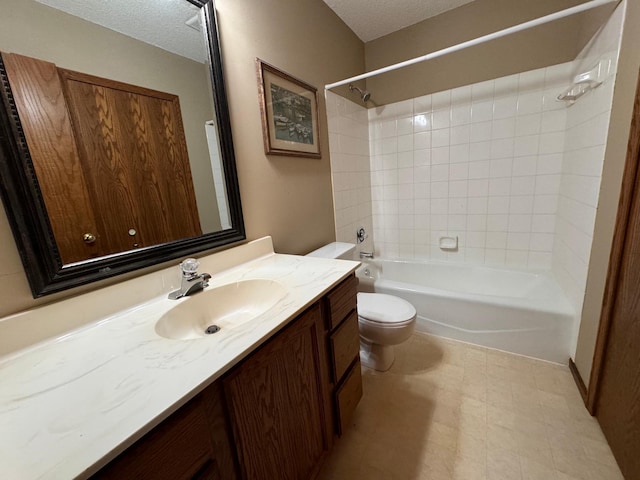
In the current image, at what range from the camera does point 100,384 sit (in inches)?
21.2

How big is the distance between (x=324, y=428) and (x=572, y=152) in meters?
2.12

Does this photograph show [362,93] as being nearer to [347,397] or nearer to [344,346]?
[344,346]

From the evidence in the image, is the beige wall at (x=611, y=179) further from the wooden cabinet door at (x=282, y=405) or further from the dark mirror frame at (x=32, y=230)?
the dark mirror frame at (x=32, y=230)

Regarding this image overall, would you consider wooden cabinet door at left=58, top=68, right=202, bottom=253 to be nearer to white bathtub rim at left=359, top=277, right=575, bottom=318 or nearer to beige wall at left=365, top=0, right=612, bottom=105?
white bathtub rim at left=359, top=277, right=575, bottom=318

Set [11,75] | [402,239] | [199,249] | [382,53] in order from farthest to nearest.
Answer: [402,239]
[382,53]
[199,249]
[11,75]

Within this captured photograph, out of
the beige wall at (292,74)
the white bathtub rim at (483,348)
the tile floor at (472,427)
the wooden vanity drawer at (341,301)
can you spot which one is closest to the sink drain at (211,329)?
the wooden vanity drawer at (341,301)

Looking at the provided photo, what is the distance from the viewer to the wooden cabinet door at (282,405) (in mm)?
648

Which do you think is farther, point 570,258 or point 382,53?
point 382,53

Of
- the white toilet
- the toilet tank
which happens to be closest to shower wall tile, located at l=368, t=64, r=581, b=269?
the toilet tank

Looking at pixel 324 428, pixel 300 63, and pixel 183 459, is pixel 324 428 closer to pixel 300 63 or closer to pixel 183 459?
pixel 183 459

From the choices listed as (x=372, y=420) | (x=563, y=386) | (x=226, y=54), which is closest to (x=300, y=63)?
(x=226, y=54)

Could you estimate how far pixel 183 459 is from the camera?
1.68 feet

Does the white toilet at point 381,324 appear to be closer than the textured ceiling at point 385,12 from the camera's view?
Yes

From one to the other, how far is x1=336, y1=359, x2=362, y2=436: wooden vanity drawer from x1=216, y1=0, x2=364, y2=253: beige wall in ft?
2.50
